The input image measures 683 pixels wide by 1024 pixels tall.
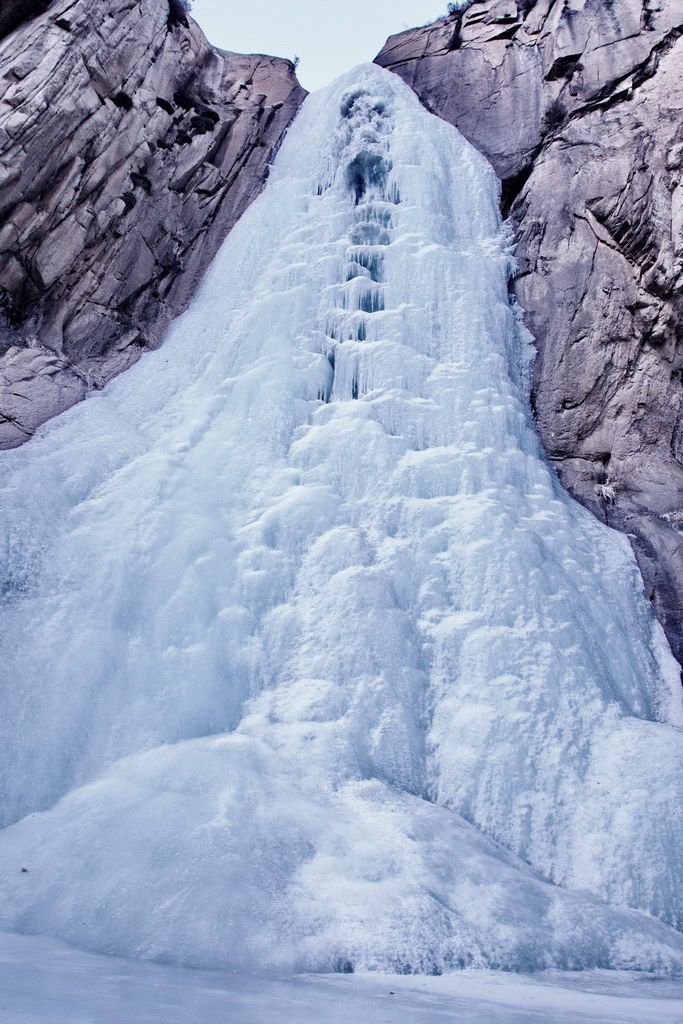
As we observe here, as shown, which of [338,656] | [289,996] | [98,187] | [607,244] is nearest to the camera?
[289,996]

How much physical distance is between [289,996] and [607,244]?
27.7 ft

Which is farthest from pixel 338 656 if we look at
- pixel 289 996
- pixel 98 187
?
pixel 98 187

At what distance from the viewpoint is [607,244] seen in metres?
8.76

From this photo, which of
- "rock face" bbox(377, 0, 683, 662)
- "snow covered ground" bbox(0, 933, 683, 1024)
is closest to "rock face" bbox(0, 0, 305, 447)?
"rock face" bbox(377, 0, 683, 662)

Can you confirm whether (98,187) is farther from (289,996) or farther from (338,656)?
(289,996)

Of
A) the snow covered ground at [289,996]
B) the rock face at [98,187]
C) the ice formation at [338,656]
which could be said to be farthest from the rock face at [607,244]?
the rock face at [98,187]

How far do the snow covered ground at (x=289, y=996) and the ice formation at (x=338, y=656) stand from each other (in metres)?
0.34

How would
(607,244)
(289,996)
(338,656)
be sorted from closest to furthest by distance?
(289,996), (338,656), (607,244)

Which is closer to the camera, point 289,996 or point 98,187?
point 289,996

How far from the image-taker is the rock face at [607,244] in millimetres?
7836

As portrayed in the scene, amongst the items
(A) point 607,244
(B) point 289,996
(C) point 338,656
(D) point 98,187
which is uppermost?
(D) point 98,187

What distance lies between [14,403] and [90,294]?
208 cm

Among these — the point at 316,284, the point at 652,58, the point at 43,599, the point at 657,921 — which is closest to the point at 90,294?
the point at 316,284

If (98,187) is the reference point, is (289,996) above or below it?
below
